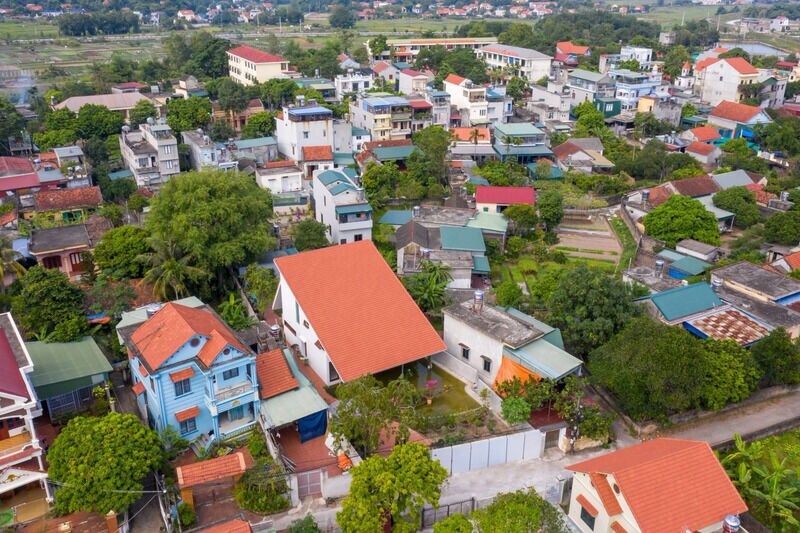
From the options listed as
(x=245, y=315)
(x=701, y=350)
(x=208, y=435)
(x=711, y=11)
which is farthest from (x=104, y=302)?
(x=711, y=11)

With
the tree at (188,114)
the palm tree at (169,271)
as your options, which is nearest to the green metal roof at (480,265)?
the palm tree at (169,271)

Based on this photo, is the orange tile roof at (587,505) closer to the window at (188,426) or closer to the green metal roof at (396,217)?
the window at (188,426)

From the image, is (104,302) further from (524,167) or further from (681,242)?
(524,167)

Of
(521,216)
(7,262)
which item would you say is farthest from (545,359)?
(7,262)

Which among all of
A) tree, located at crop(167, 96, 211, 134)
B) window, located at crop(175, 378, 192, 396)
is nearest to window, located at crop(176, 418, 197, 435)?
window, located at crop(175, 378, 192, 396)

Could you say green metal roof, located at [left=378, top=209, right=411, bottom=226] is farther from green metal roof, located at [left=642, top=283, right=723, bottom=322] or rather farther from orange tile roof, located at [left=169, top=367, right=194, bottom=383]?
orange tile roof, located at [left=169, top=367, right=194, bottom=383]
